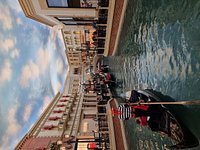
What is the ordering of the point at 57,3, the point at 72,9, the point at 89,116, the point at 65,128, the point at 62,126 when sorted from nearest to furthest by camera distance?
the point at 57,3
the point at 72,9
the point at 62,126
the point at 65,128
the point at 89,116

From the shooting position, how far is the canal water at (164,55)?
8305 mm

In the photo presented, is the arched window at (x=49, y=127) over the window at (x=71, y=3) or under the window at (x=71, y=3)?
under

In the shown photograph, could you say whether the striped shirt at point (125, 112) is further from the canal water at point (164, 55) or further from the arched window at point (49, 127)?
the arched window at point (49, 127)

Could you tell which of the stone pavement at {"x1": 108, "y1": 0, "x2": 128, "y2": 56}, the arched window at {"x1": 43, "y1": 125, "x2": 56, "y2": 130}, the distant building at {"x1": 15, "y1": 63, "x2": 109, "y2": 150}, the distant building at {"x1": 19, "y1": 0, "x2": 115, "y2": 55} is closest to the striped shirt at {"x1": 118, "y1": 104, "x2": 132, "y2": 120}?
the distant building at {"x1": 15, "y1": 63, "x2": 109, "y2": 150}

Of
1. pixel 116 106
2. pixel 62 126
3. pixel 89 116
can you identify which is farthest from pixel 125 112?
pixel 89 116

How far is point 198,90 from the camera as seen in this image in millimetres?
7996

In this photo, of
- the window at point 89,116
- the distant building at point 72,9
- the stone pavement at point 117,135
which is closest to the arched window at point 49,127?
the window at point 89,116

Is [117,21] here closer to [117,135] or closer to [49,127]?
[117,135]

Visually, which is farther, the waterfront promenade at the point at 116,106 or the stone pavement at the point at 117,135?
the waterfront promenade at the point at 116,106

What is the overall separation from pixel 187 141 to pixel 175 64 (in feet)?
11.4

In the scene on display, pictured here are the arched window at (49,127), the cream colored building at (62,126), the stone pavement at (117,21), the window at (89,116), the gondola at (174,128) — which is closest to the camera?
the gondola at (174,128)

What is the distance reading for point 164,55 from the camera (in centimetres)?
1069

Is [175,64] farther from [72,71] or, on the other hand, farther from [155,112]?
[72,71]

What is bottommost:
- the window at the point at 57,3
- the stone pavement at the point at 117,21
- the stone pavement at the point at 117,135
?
the stone pavement at the point at 117,135
